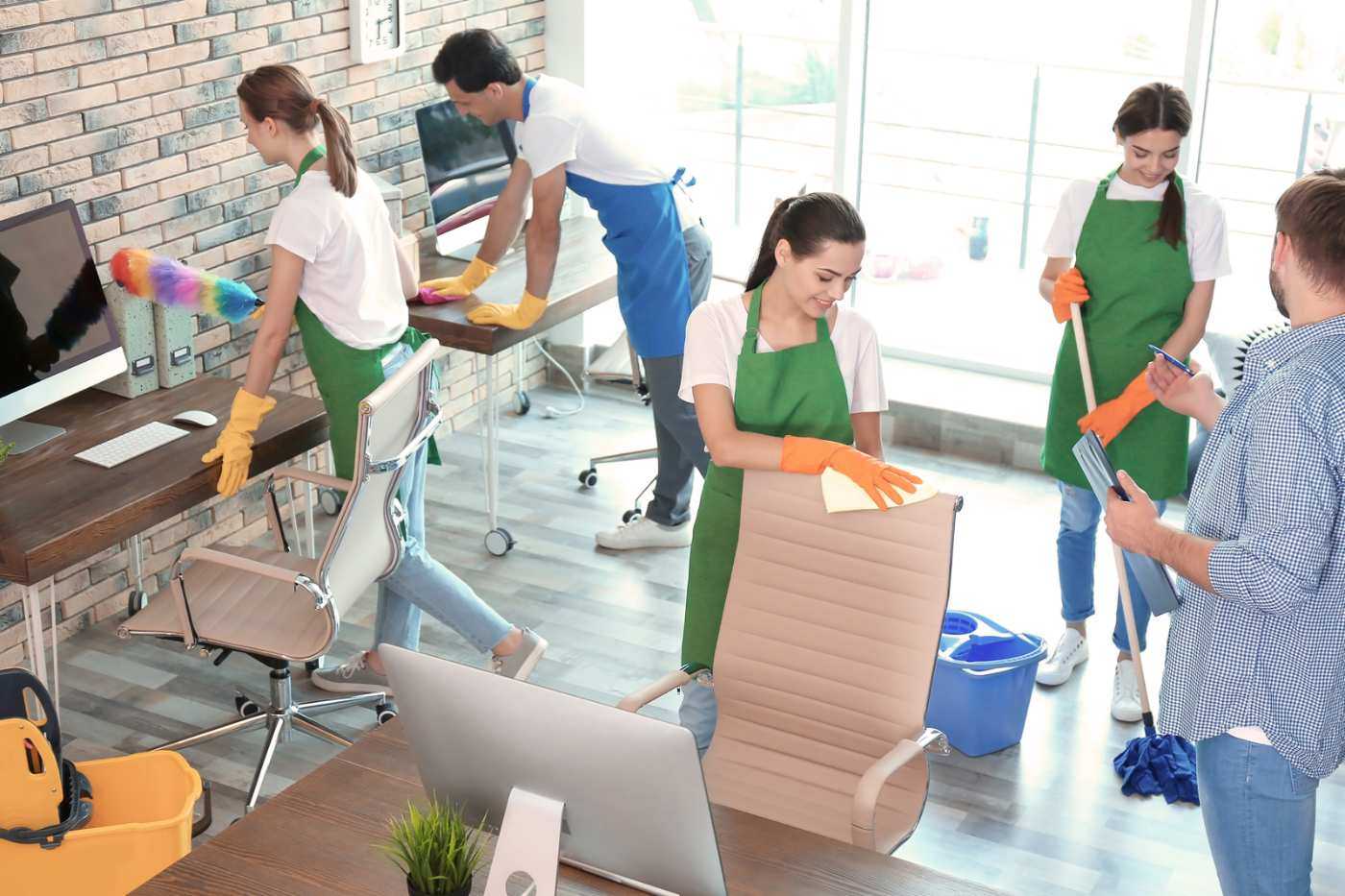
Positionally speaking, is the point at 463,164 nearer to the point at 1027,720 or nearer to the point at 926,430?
the point at 926,430

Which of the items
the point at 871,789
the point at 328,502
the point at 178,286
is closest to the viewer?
the point at 871,789

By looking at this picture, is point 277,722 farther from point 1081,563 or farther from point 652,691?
point 1081,563

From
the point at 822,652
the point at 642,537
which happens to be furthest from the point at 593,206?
the point at 822,652

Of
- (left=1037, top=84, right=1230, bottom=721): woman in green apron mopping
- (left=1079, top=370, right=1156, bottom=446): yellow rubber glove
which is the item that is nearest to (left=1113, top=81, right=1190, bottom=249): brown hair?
(left=1037, top=84, right=1230, bottom=721): woman in green apron mopping

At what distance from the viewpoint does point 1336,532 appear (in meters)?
2.09

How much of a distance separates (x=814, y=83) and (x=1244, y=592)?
417cm

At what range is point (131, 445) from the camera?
11.5ft

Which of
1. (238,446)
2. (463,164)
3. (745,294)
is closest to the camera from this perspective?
(745,294)

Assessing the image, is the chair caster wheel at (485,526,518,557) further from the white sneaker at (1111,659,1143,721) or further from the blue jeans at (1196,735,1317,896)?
the blue jeans at (1196,735,1317,896)

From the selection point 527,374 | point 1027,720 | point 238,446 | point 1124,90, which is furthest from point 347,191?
point 1124,90

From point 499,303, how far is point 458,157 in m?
0.75

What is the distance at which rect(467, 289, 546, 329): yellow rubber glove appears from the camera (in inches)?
169

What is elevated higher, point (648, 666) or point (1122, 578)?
point (1122, 578)

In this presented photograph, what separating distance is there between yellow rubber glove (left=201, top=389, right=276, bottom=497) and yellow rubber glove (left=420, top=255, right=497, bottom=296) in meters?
1.10
